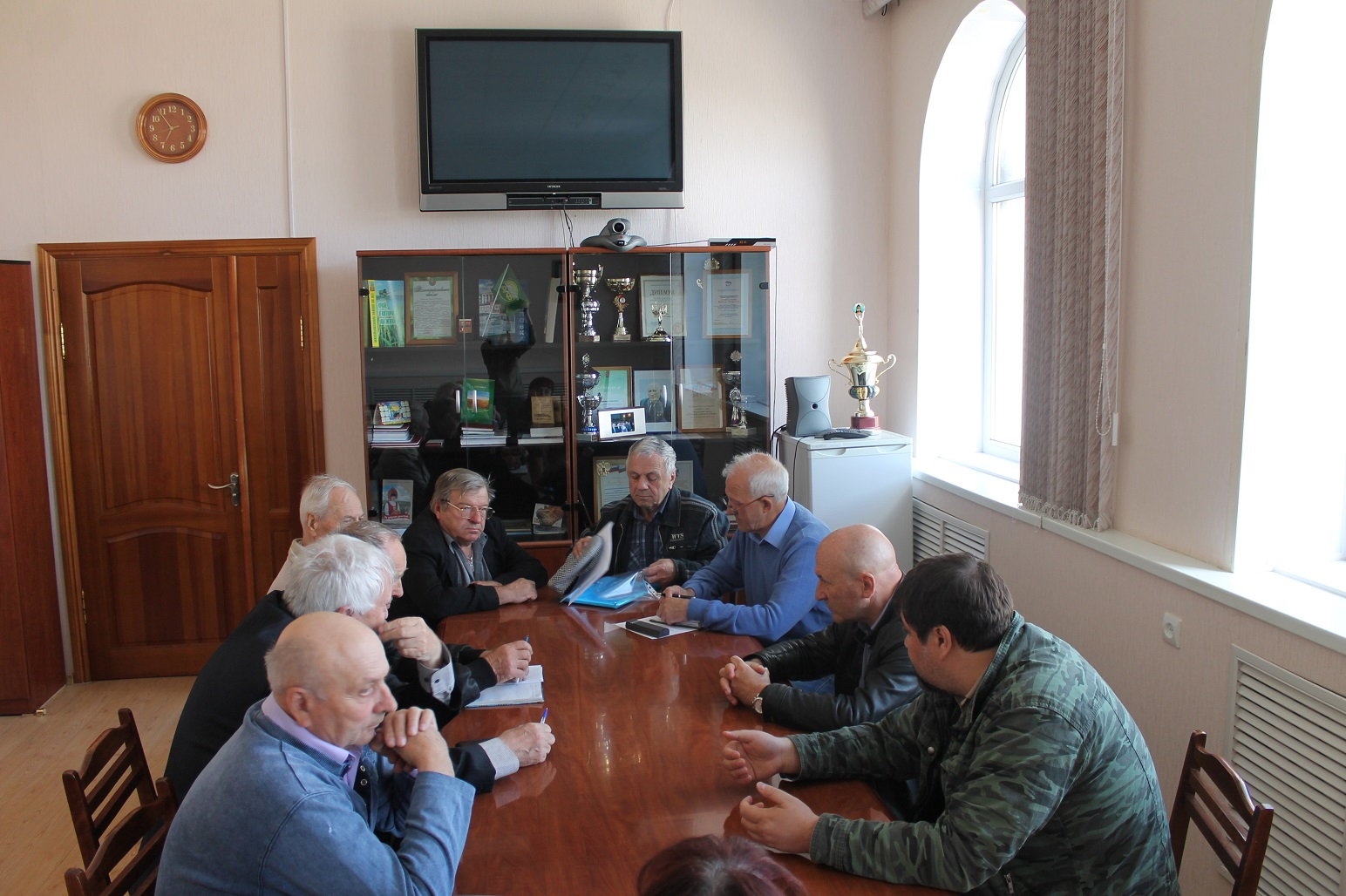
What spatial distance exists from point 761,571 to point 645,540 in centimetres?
70

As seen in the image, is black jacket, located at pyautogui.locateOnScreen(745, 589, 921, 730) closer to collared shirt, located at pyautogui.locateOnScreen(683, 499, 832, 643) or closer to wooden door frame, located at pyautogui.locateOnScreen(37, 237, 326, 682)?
collared shirt, located at pyautogui.locateOnScreen(683, 499, 832, 643)

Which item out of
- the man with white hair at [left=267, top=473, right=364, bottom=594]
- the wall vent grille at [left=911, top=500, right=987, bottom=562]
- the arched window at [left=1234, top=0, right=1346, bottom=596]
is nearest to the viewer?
the arched window at [left=1234, top=0, right=1346, bottom=596]

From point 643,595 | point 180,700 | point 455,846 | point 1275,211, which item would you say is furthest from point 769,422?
point 455,846

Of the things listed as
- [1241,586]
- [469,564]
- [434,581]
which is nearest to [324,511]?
[434,581]

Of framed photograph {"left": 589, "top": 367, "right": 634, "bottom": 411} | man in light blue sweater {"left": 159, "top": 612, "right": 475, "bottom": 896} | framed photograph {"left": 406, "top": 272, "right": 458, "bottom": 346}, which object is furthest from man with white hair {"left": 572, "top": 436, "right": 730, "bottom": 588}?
man in light blue sweater {"left": 159, "top": 612, "right": 475, "bottom": 896}

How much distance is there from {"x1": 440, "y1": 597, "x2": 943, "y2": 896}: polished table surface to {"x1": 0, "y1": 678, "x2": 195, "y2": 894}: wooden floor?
74.1 inches

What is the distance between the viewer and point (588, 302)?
4664 millimetres

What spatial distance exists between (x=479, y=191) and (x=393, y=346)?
85 cm

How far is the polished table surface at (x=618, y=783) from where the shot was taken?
5.37 ft

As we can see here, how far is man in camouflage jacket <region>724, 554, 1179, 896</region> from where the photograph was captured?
156 centimetres

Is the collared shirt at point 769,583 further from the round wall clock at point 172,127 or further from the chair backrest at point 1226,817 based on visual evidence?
the round wall clock at point 172,127

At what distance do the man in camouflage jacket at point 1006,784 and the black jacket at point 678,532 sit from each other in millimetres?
1954

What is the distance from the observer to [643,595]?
3.29 m

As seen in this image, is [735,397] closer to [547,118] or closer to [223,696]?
[547,118]
